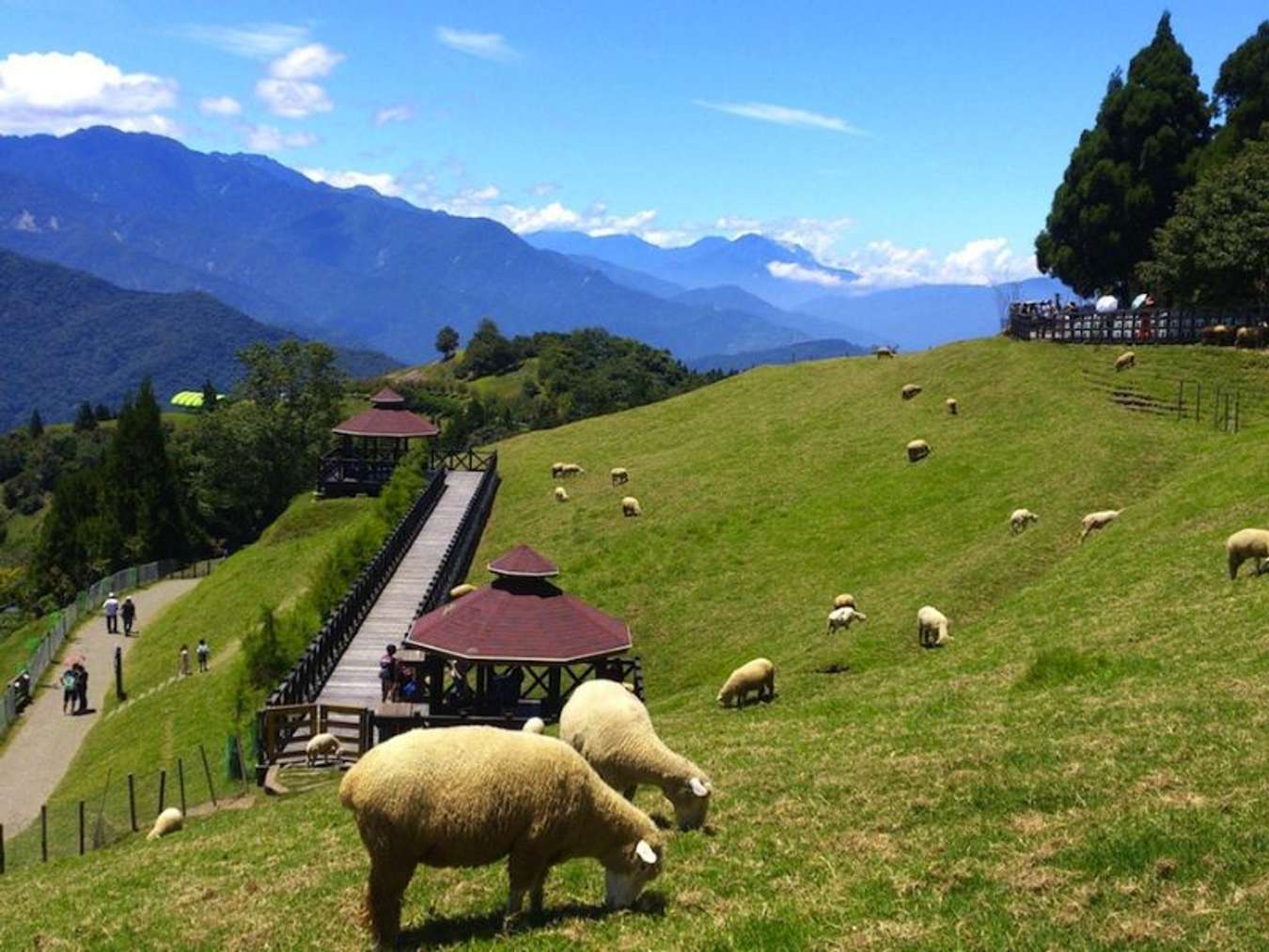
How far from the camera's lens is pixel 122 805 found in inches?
1152

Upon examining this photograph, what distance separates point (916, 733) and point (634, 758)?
5742mm

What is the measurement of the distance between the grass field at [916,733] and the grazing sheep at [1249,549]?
2.30 feet

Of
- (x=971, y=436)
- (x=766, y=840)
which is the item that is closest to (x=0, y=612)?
(x=971, y=436)

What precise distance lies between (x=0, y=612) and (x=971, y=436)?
68.1 m

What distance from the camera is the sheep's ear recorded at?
443 inches

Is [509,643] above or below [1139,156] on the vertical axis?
below

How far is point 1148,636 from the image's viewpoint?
72.1 feet

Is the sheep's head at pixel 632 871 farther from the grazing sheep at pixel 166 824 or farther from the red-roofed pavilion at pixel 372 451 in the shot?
the red-roofed pavilion at pixel 372 451

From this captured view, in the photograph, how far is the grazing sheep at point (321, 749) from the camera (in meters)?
26.4

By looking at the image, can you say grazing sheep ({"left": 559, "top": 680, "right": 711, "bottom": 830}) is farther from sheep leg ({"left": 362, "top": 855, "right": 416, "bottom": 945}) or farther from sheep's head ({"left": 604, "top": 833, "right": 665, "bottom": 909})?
sheep leg ({"left": 362, "top": 855, "right": 416, "bottom": 945})

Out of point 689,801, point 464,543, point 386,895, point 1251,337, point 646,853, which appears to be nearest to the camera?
point 386,895

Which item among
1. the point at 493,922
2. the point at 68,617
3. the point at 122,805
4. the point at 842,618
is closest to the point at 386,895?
the point at 493,922

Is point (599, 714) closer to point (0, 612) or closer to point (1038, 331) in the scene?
point (1038, 331)

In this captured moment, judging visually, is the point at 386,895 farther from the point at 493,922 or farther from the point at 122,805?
the point at 122,805
